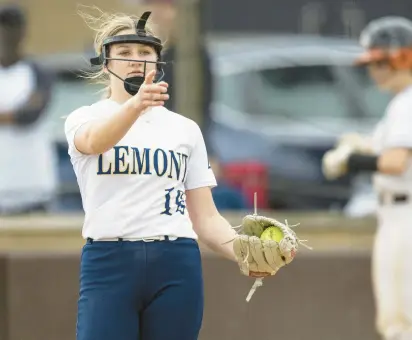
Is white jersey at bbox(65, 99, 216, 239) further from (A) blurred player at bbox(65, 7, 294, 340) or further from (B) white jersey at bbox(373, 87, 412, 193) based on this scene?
(B) white jersey at bbox(373, 87, 412, 193)

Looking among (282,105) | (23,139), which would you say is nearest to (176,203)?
(23,139)

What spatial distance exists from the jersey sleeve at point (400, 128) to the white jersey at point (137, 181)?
2713 mm

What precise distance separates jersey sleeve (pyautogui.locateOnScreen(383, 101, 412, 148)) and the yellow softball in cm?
261

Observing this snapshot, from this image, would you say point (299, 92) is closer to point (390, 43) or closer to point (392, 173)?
point (390, 43)

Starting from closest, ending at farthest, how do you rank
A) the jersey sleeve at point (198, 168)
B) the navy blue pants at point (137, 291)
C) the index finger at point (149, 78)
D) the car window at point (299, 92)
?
the index finger at point (149, 78) < the navy blue pants at point (137, 291) < the jersey sleeve at point (198, 168) < the car window at point (299, 92)

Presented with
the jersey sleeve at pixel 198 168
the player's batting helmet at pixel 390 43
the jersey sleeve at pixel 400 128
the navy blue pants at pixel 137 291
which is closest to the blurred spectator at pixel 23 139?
the player's batting helmet at pixel 390 43

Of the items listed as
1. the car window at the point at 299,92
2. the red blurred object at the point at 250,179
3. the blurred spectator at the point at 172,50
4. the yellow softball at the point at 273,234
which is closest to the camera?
the yellow softball at the point at 273,234

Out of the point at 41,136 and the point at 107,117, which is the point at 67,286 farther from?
the point at 107,117

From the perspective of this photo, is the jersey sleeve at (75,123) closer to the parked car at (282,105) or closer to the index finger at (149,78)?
the index finger at (149,78)

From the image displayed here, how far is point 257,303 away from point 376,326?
2.54 ft

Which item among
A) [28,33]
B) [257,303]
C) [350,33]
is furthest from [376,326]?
[28,33]

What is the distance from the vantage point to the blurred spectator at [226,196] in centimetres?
756

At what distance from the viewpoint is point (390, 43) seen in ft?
23.6

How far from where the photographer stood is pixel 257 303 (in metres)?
7.64
